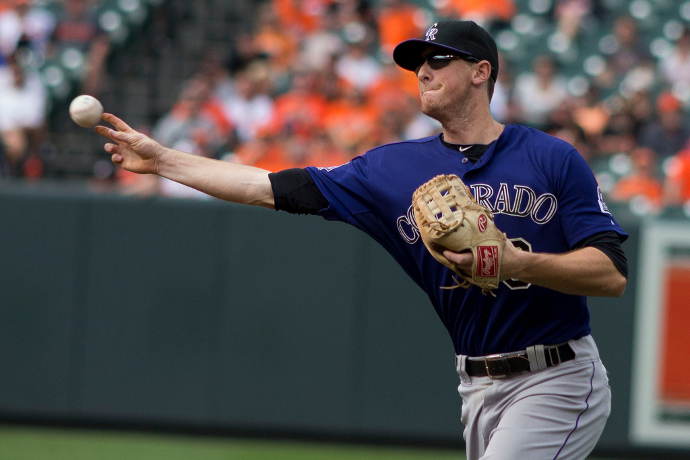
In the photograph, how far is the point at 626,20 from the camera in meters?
11.5

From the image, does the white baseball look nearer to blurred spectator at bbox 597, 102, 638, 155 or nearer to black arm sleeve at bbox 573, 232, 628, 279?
black arm sleeve at bbox 573, 232, 628, 279

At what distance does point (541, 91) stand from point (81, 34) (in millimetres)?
5690

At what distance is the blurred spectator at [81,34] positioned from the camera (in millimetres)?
11484

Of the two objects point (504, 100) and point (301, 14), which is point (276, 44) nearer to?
point (301, 14)

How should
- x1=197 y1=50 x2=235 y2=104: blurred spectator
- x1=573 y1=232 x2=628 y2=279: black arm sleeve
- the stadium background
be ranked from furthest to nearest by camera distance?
x1=197 y1=50 x2=235 y2=104: blurred spectator < the stadium background < x1=573 y1=232 x2=628 y2=279: black arm sleeve

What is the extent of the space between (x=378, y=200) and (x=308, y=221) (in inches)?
→ 152

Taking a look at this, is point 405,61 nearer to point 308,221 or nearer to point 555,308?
point 555,308

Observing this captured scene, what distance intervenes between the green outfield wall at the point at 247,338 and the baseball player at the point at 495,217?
12.1ft

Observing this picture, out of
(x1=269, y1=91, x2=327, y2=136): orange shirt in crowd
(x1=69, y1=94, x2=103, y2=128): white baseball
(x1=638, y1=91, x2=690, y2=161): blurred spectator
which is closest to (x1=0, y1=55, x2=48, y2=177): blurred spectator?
(x1=269, y1=91, x2=327, y2=136): orange shirt in crowd

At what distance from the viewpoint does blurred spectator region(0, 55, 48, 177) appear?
→ 894 centimetres

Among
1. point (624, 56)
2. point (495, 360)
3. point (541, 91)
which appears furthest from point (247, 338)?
point (624, 56)

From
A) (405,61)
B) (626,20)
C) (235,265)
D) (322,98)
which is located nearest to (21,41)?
(322,98)

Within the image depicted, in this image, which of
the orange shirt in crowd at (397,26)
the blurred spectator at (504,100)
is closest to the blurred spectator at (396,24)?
the orange shirt in crowd at (397,26)

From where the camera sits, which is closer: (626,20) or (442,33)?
(442,33)
